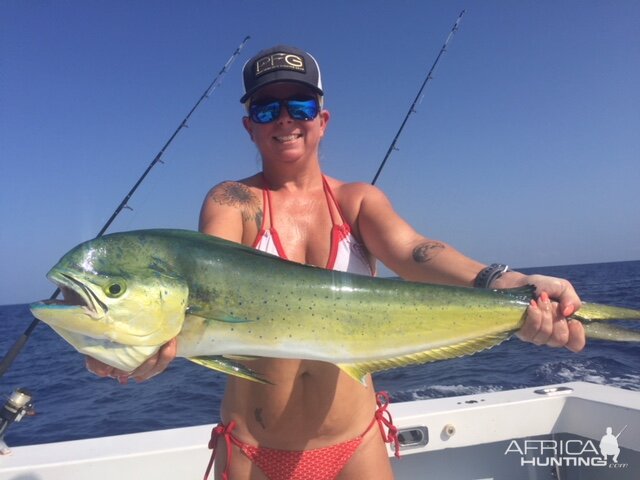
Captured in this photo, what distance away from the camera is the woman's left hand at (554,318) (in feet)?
6.94

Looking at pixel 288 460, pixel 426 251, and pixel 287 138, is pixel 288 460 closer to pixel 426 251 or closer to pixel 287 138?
pixel 426 251

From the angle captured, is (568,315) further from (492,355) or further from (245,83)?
(492,355)

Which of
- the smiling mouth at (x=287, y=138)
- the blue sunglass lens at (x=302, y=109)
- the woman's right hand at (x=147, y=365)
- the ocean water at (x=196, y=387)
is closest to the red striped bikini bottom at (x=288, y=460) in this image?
the woman's right hand at (x=147, y=365)

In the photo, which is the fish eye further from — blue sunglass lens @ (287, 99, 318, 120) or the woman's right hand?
blue sunglass lens @ (287, 99, 318, 120)

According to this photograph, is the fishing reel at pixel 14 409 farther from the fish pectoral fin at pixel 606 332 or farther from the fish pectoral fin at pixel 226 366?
the fish pectoral fin at pixel 606 332

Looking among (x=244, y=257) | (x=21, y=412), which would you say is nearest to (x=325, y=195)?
(x=244, y=257)

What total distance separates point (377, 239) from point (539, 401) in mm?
2612

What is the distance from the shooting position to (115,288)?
1.78 meters

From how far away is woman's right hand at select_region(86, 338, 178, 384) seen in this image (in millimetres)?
1817

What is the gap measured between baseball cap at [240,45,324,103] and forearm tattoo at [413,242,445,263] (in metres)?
0.96

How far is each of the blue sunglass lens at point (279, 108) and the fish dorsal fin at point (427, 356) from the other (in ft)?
4.18

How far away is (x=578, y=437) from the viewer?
13.9ft

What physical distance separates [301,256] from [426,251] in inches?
25.4

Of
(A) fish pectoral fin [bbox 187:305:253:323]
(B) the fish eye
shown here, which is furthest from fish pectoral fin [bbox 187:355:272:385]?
(B) the fish eye
